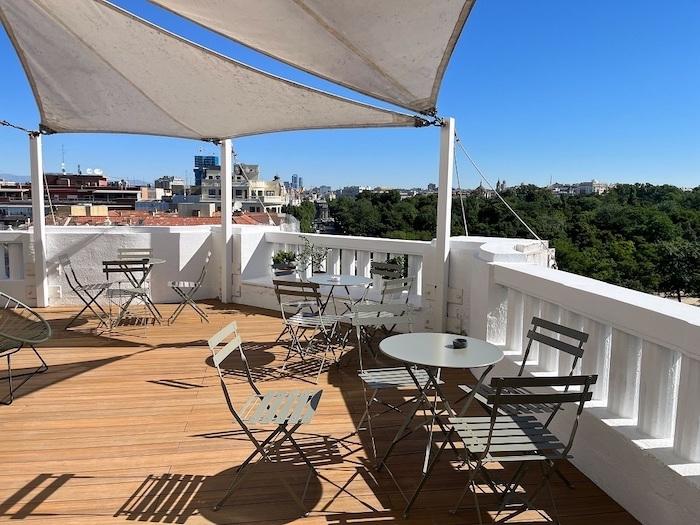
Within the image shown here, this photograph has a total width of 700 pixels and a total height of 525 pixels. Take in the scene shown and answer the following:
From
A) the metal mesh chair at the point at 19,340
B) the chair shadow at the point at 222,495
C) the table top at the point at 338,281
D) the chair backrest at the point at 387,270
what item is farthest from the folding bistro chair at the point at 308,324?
the metal mesh chair at the point at 19,340

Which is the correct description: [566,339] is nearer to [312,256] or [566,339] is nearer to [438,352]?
[438,352]

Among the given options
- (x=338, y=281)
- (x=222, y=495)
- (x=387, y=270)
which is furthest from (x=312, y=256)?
(x=222, y=495)

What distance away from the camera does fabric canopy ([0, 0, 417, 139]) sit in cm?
480

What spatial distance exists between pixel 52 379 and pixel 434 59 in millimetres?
4594

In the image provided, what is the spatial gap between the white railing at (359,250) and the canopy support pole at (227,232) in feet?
2.58

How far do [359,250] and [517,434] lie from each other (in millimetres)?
5033

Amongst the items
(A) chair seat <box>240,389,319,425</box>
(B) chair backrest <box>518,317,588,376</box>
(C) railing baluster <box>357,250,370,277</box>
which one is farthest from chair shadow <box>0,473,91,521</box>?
(C) railing baluster <box>357,250,370,277</box>

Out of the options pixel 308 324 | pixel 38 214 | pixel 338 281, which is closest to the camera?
pixel 308 324

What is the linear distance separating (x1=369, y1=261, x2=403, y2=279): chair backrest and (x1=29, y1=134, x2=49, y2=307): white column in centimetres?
525

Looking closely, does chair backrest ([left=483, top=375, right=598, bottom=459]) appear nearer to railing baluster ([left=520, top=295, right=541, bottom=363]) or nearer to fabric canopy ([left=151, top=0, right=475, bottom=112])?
railing baluster ([left=520, top=295, right=541, bottom=363])

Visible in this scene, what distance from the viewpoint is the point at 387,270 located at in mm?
6742

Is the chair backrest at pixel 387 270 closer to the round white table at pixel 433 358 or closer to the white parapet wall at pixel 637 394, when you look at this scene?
the white parapet wall at pixel 637 394

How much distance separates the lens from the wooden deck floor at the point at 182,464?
274 centimetres

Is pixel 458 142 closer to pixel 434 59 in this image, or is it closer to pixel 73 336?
pixel 434 59
